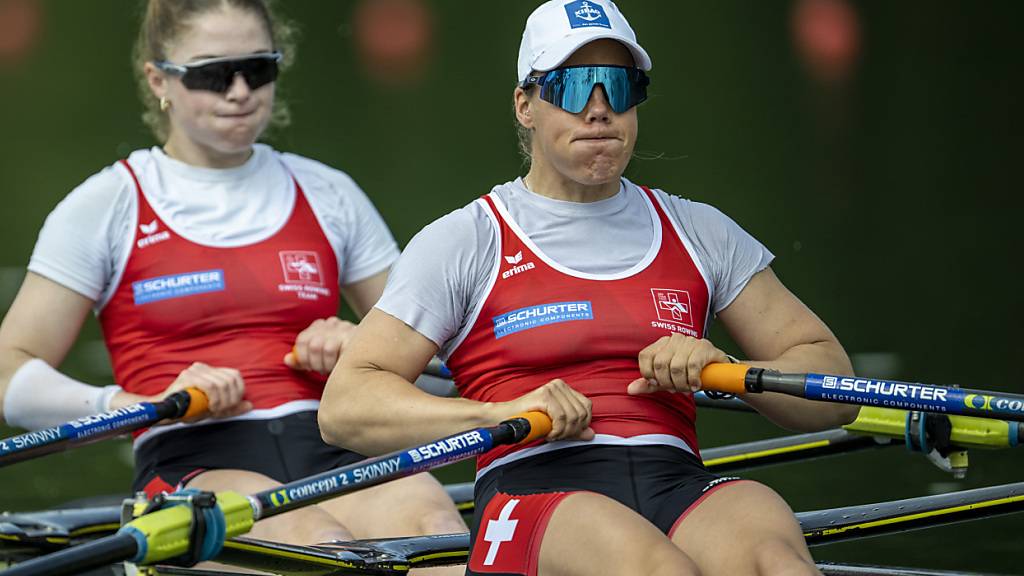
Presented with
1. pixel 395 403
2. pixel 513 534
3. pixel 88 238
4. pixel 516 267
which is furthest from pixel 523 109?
pixel 88 238

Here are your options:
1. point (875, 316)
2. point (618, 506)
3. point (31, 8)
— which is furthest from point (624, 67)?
point (31, 8)

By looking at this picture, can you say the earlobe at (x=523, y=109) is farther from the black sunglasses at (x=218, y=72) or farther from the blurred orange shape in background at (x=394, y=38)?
the blurred orange shape in background at (x=394, y=38)

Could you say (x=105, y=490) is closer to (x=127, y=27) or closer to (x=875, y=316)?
(x=875, y=316)

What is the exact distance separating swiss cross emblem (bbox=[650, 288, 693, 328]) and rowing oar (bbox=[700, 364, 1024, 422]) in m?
0.15

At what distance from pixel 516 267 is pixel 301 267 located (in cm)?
129

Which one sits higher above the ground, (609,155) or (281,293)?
(609,155)

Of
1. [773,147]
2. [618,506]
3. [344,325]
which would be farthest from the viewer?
[773,147]

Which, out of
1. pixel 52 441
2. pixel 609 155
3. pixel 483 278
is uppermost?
pixel 609 155

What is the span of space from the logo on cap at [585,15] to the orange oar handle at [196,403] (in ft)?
4.74

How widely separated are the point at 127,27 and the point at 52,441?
1548 cm

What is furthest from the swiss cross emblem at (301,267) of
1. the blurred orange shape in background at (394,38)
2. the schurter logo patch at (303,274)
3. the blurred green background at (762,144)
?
the blurred orange shape in background at (394,38)

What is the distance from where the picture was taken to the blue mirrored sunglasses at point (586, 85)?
376cm

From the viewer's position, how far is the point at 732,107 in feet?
47.3

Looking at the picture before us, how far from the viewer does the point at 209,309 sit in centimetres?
481
